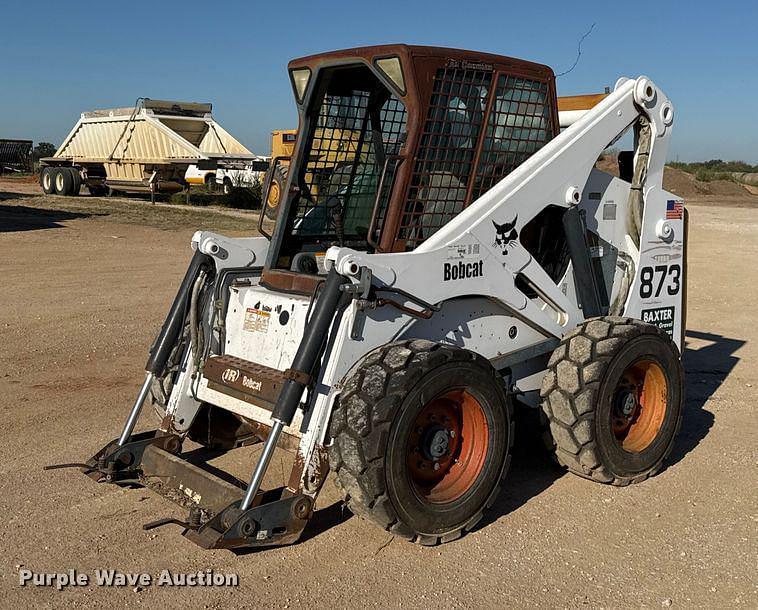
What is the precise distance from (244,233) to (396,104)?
1463 cm

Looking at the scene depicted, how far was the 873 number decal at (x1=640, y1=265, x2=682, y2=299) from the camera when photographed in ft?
19.1

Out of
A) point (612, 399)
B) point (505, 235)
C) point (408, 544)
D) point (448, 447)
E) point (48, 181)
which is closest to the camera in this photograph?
point (408, 544)

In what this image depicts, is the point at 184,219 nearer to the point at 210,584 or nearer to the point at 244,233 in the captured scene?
the point at 244,233

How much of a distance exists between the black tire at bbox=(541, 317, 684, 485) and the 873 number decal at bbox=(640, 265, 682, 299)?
2.08 ft

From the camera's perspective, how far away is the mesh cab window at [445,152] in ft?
15.6

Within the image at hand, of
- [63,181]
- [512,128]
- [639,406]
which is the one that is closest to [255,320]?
[512,128]

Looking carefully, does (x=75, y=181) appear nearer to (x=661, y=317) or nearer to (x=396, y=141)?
(x=396, y=141)

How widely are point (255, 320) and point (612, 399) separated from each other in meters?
2.10

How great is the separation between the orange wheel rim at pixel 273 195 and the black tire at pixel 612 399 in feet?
6.50

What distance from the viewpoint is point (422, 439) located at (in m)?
4.33

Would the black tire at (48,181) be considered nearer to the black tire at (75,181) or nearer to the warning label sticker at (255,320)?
the black tire at (75,181)

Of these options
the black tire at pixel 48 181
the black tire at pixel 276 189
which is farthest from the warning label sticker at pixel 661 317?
the black tire at pixel 48 181

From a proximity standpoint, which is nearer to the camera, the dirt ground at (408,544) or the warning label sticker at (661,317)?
the dirt ground at (408,544)

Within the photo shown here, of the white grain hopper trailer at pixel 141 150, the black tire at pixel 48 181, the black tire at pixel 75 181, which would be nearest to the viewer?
the white grain hopper trailer at pixel 141 150
